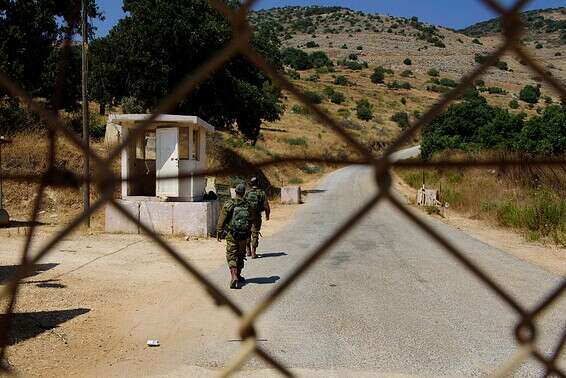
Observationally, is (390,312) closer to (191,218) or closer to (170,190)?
(191,218)

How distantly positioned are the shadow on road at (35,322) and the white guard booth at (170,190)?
6.27 meters

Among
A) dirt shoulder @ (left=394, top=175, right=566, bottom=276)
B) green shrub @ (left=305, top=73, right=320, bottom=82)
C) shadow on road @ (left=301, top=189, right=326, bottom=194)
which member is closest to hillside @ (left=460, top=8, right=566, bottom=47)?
green shrub @ (left=305, top=73, right=320, bottom=82)

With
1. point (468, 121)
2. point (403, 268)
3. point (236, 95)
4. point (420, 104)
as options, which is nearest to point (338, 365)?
point (403, 268)

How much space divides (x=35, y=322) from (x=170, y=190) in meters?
8.00

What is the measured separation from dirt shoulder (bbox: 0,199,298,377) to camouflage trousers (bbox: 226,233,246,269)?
51 cm

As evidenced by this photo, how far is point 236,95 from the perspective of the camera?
23094 millimetres

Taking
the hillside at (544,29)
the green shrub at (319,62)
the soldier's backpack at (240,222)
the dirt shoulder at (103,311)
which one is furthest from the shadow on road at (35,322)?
the hillside at (544,29)

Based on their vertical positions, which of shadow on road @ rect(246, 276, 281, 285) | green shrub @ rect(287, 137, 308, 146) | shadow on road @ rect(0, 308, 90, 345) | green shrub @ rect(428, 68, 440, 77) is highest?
green shrub @ rect(428, 68, 440, 77)

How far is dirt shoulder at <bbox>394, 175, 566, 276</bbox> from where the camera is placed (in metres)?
10.5

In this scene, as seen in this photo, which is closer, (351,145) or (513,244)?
(351,145)

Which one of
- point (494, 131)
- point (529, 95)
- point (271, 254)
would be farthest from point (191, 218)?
point (529, 95)

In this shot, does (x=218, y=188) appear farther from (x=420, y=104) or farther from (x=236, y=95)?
(x=420, y=104)

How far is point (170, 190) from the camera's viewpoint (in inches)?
547

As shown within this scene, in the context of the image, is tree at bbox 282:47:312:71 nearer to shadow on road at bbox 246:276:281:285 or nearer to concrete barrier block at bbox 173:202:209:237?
concrete barrier block at bbox 173:202:209:237
